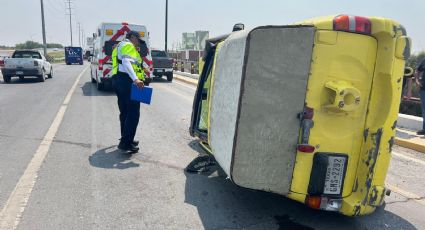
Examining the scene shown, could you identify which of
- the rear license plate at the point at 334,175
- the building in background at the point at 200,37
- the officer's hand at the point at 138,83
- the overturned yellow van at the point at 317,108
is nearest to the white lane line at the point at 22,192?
the officer's hand at the point at 138,83

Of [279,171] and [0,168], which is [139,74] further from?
[279,171]

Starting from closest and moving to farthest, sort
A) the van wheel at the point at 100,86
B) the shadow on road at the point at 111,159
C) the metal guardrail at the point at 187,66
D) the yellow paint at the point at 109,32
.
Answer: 1. the shadow on road at the point at 111,159
2. the yellow paint at the point at 109,32
3. the van wheel at the point at 100,86
4. the metal guardrail at the point at 187,66

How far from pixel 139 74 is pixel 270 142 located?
9.98 ft

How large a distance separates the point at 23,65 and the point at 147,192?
1524cm

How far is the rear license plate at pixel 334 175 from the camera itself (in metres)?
3.17

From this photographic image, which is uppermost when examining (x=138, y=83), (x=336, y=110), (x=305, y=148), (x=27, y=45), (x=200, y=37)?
(x=200, y=37)

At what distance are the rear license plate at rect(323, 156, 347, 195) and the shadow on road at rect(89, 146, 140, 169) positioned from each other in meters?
2.73

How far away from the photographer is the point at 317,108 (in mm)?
3062

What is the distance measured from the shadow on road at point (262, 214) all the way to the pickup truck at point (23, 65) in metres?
15.4

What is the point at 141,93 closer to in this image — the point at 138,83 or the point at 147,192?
the point at 138,83

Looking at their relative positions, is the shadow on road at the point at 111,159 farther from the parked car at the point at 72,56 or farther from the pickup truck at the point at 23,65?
the parked car at the point at 72,56

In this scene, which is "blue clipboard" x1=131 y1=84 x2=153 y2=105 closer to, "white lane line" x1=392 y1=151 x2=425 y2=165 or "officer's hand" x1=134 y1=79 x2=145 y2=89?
"officer's hand" x1=134 y1=79 x2=145 y2=89

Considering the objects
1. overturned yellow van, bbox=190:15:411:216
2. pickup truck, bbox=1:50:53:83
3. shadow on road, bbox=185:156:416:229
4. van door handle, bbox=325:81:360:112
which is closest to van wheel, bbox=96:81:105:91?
pickup truck, bbox=1:50:53:83

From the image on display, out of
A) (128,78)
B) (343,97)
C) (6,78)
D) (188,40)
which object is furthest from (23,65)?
(188,40)
